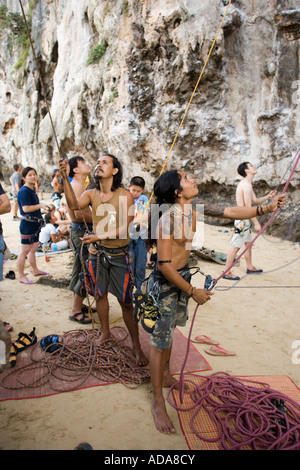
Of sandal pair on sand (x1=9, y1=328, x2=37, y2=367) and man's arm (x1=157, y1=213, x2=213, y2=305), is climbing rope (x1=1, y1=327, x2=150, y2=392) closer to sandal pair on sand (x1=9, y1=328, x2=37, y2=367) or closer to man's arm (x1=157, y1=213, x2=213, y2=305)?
sandal pair on sand (x1=9, y1=328, x2=37, y2=367)

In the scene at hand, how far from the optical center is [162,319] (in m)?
2.24

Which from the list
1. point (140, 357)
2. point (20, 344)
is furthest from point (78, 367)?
point (20, 344)

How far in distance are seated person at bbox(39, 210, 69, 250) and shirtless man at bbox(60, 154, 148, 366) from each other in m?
4.09

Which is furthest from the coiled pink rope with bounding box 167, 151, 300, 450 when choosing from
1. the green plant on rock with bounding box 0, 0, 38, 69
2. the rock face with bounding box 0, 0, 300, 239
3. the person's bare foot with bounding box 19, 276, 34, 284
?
the green plant on rock with bounding box 0, 0, 38, 69

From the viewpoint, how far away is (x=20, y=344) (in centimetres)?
308

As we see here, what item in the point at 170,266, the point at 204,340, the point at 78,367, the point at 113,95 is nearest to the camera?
the point at 170,266

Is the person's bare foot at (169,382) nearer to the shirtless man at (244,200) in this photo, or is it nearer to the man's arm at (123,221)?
the man's arm at (123,221)

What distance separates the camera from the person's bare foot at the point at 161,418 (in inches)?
83.7

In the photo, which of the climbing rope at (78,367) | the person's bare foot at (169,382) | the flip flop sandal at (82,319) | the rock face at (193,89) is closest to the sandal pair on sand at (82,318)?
the flip flop sandal at (82,319)

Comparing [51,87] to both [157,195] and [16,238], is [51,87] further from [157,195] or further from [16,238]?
[157,195]

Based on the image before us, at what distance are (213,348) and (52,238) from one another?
5091 mm

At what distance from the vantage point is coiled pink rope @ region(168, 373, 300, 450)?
2.03m

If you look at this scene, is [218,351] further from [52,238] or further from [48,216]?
[48,216]

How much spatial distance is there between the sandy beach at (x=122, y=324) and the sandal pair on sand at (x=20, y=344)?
270 millimetres
